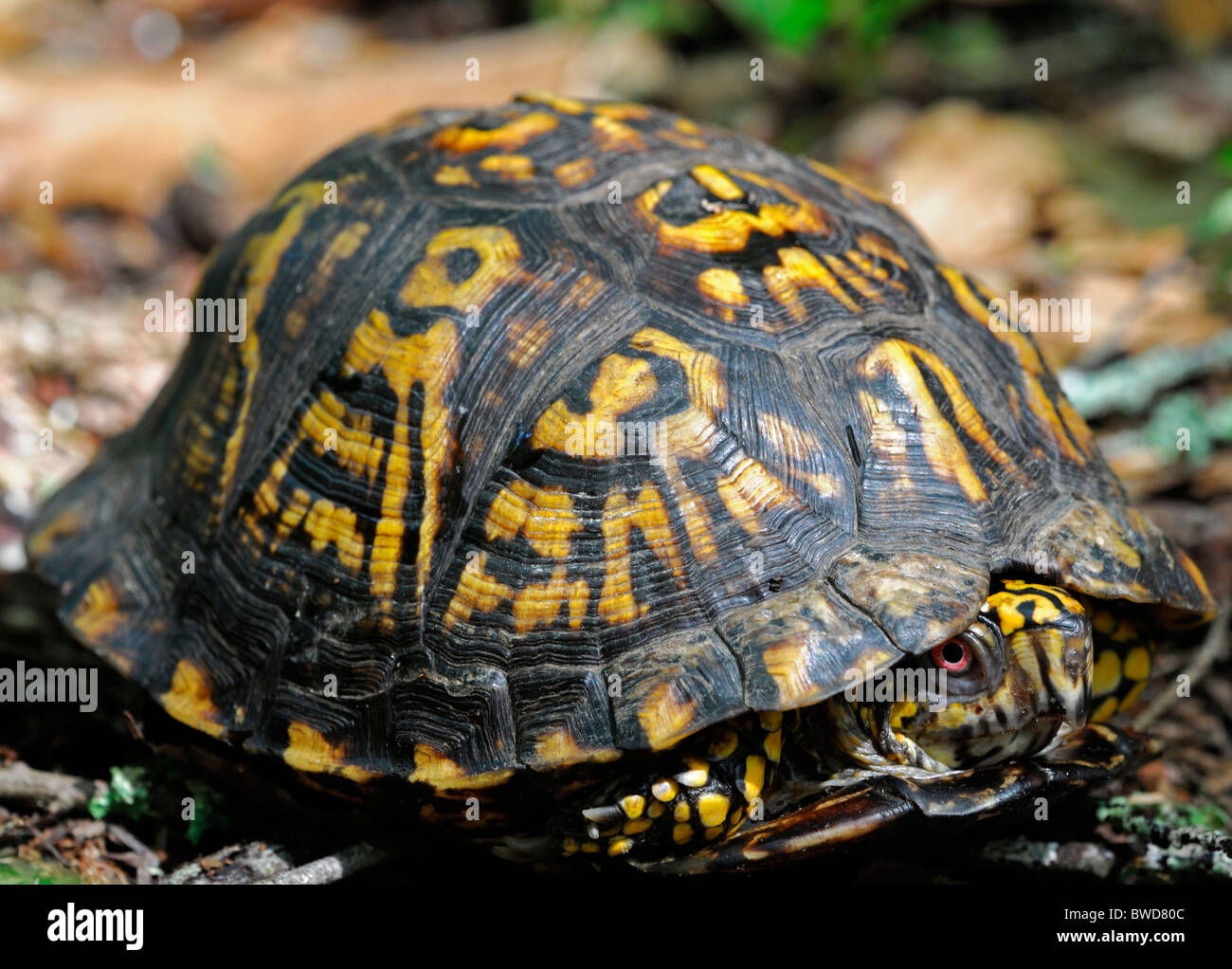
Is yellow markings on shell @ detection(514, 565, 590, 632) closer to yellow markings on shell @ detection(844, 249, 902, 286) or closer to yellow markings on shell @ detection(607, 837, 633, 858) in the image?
yellow markings on shell @ detection(607, 837, 633, 858)

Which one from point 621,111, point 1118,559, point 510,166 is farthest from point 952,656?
point 621,111

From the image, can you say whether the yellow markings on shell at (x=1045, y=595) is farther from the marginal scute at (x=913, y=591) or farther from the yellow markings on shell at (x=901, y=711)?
the yellow markings on shell at (x=901, y=711)

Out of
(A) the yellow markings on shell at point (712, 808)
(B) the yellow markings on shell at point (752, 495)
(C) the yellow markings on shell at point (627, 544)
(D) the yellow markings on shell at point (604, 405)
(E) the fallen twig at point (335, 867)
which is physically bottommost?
(E) the fallen twig at point (335, 867)

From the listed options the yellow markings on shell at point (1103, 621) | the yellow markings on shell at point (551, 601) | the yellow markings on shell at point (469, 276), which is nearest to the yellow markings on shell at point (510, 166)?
the yellow markings on shell at point (469, 276)

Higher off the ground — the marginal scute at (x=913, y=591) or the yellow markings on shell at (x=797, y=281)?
the yellow markings on shell at (x=797, y=281)

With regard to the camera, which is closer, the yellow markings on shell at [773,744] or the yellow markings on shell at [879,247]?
the yellow markings on shell at [773,744]

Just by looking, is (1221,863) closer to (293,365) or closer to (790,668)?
(790,668)

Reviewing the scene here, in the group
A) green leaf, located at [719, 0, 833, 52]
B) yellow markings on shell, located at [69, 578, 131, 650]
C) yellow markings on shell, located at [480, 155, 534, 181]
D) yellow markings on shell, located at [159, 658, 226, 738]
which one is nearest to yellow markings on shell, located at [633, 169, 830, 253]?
yellow markings on shell, located at [480, 155, 534, 181]
